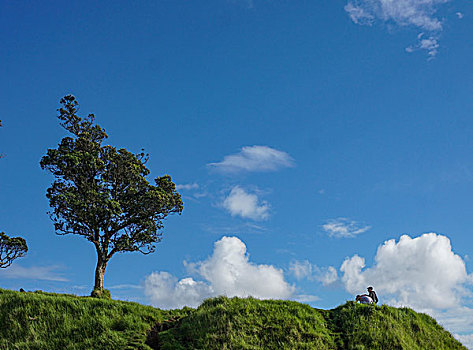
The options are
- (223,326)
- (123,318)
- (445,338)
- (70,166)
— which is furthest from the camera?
(70,166)

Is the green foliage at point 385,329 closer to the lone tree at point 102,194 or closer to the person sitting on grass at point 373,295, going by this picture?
the person sitting on grass at point 373,295

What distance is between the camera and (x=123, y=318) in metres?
19.3

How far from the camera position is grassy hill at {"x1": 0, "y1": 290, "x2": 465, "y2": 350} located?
1739cm

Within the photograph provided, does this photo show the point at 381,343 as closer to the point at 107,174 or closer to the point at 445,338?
the point at 445,338

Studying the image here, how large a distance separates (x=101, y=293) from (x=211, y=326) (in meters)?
17.7

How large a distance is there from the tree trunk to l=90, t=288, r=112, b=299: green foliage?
46.2 inches

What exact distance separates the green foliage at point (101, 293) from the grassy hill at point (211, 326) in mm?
9676

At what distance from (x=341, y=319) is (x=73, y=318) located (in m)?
13.3

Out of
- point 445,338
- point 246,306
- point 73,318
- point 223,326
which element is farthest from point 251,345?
point 445,338

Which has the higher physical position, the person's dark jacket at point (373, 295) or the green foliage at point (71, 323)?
the person's dark jacket at point (373, 295)

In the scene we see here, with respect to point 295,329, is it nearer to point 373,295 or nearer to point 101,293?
point 373,295

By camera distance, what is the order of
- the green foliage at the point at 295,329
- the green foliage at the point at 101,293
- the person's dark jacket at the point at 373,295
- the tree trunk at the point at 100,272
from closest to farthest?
the green foliage at the point at 295,329, the person's dark jacket at the point at 373,295, the green foliage at the point at 101,293, the tree trunk at the point at 100,272

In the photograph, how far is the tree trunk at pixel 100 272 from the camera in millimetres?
34906

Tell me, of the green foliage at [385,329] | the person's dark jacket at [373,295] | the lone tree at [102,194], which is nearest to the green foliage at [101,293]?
the lone tree at [102,194]
